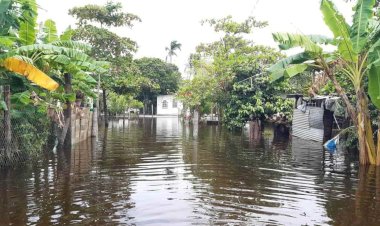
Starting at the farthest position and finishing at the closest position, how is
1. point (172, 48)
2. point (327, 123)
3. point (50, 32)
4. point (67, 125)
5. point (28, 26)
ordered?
point (172, 48) → point (327, 123) → point (67, 125) → point (50, 32) → point (28, 26)

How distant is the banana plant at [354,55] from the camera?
11.5 m

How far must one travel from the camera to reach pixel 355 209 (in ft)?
26.5

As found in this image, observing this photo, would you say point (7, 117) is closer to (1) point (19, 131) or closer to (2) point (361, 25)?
(1) point (19, 131)

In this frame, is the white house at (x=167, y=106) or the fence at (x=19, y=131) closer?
the fence at (x=19, y=131)

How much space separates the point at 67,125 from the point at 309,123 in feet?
48.1

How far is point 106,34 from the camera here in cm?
3012

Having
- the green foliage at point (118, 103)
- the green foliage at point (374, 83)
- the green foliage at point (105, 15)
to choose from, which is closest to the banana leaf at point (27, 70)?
the green foliage at point (374, 83)

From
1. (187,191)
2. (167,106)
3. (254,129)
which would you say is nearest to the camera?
(187,191)

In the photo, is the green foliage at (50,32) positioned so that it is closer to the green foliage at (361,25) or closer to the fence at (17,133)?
the fence at (17,133)

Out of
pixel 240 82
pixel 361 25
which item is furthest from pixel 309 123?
pixel 361 25

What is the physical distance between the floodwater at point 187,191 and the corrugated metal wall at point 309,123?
7303 mm

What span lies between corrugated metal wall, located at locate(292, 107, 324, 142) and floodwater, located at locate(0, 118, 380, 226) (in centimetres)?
730

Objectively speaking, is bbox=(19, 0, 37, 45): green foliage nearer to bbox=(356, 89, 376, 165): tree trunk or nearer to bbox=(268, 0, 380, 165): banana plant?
bbox=(268, 0, 380, 165): banana plant

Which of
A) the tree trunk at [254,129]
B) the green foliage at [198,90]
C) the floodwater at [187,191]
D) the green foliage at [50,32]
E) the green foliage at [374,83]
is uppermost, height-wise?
the green foliage at [50,32]
